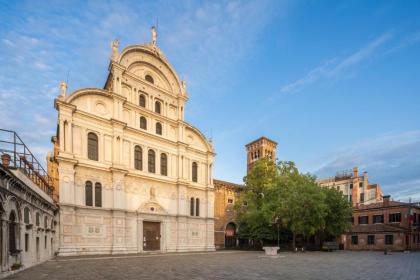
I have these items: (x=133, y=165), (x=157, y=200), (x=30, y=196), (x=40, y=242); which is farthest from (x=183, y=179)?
(x=30, y=196)

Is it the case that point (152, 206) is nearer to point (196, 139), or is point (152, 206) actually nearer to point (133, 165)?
point (133, 165)

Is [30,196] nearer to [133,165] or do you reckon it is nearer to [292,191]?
[133,165]

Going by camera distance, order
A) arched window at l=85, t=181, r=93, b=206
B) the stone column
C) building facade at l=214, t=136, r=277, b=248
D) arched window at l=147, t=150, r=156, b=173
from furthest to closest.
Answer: building facade at l=214, t=136, r=277, b=248
arched window at l=147, t=150, r=156, b=173
the stone column
arched window at l=85, t=181, r=93, b=206

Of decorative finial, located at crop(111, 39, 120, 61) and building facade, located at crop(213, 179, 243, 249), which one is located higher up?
decorative finial, located at crop(111, 39, 120, 61)

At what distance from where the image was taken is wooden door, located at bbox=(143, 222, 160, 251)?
1236 inches

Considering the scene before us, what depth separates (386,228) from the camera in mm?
42375

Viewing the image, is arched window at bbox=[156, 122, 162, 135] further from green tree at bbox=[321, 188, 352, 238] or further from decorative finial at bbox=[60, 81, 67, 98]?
green tree at bbox=[321, 188, 352, 238]

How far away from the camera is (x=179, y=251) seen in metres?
33.3

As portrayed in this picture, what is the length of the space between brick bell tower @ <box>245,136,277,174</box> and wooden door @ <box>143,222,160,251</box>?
30056mm

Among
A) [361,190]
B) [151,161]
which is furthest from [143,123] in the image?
[361,190]

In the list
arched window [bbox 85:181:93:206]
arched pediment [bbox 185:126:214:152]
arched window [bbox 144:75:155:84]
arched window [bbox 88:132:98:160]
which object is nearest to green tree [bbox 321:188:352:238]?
arched pediment [bbox 185:126:214:152]

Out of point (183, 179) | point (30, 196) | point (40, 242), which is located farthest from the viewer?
point (183, 179)

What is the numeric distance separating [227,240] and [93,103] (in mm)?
28041

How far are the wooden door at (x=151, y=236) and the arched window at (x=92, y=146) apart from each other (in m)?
9.19
